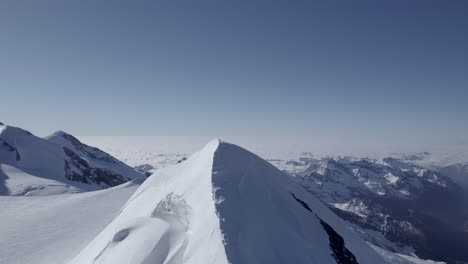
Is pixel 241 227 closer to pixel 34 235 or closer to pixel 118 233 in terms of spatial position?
pixel 118 233

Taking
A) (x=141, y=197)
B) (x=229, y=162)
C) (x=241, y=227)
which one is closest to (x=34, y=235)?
(x=141, y=197)

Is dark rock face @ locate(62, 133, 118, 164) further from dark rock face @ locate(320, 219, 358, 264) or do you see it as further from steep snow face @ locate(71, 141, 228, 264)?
dark rock face @ locate(320, 219, 358, 264)

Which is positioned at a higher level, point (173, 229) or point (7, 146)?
point (173, 229)

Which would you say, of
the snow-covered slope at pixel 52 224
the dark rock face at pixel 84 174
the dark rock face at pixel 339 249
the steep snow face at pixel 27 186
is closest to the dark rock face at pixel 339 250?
the dark rock face at pixel 339 249

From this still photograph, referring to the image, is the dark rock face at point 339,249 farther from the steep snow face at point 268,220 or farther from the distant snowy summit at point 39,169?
the distant snowy summit at point 39,169

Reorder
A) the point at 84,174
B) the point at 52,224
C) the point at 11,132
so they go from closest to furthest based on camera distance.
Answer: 1. the point at 52,224
2. the point at 84,174
3. the point at 11,132

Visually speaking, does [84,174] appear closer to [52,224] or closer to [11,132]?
[11,132]

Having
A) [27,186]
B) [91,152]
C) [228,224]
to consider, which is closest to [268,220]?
[228,224]
